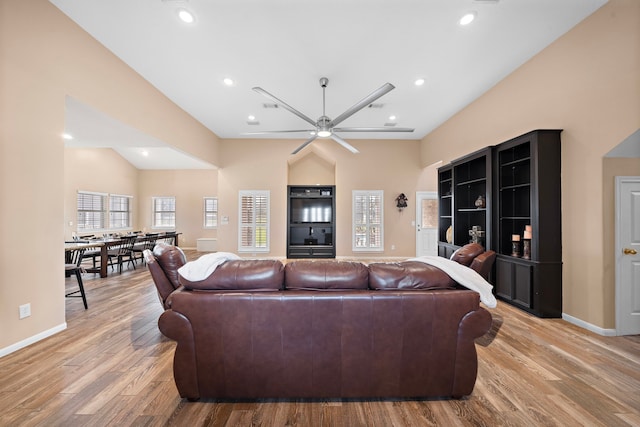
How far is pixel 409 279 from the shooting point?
69.2 inches

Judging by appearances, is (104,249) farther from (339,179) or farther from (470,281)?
(470,281)

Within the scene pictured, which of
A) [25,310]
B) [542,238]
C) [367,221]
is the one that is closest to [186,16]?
[25,310]

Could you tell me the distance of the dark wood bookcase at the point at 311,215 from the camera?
7.63 meters

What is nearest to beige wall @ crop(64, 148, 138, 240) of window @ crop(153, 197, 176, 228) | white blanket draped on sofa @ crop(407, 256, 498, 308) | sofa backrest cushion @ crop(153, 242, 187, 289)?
window @ crop(153, 197, 176, 228)

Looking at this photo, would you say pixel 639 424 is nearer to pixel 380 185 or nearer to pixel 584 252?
pixel 584 252

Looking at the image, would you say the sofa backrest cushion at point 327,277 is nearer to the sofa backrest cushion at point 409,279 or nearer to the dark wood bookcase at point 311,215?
the sofa backrest cushion at point 409,279

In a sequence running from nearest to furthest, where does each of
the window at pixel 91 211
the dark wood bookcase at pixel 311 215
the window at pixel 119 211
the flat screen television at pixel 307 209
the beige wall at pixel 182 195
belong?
the dark wood bookcase at pixel 311 215 → the flat screen television at pixel 307 209 → the window at pixel 91 211 → the window at pixel 119 211 → the beige wall at pixel 182 195

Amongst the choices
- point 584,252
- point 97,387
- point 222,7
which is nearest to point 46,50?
point 222,7

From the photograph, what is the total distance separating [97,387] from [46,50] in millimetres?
3355

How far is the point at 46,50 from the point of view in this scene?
2.66 m

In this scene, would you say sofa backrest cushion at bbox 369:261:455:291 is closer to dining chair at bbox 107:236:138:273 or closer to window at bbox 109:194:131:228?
dining chair at bbox 107:236:138:273

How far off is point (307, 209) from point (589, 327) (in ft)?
20.4

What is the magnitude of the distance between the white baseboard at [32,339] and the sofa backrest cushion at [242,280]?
2178mm

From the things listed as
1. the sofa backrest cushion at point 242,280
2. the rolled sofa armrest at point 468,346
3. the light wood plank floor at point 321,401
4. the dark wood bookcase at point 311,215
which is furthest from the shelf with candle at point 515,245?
the dark wood bookcase at point 311,215
